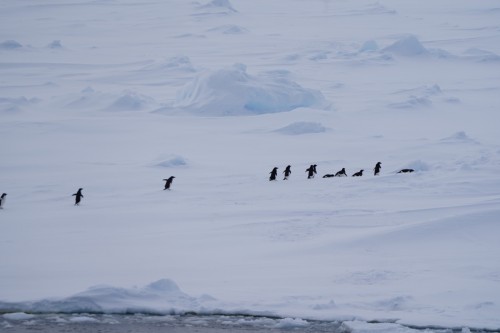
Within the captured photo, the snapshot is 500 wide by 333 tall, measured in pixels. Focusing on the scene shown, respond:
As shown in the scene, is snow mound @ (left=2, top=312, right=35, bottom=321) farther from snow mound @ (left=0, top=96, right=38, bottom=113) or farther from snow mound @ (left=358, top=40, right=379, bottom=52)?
snow mound @ (left=358, top=40, right=379, bottom=52)

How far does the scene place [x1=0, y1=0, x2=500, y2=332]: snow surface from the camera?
6156 mm

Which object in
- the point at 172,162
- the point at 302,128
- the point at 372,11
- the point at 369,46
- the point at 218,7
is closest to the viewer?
the point at 172,162

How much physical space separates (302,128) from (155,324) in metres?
10.6

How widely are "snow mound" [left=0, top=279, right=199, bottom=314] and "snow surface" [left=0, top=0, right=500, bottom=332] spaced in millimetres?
12

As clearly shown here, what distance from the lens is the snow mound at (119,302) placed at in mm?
5953

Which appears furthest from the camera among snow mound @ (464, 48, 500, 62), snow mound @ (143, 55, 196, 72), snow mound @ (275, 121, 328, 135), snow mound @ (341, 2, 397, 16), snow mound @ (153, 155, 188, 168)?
snow mound @ (341, 2, 397, 16)

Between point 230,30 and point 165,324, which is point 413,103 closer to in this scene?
point 165,324

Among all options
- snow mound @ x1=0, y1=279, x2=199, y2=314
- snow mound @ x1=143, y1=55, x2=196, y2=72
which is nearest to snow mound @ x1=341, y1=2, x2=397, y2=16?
snow mound @ x1=143, y1=55, x2=196, y2=72

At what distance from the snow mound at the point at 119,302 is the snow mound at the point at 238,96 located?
1240 cm

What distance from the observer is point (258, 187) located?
35.0 ft

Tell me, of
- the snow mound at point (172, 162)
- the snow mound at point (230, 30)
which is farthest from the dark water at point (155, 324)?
the snow mound at point (230, 30)

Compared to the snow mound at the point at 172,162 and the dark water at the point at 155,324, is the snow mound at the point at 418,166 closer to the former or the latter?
the snow mound at the point at 172,162

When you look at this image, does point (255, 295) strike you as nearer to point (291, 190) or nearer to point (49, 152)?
point (291, 190)

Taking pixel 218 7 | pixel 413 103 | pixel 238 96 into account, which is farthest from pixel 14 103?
pixel 218 7
